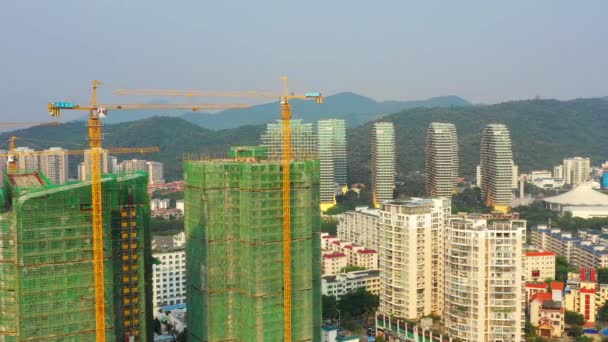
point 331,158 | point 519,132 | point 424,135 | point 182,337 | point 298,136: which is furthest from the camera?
point 519,132

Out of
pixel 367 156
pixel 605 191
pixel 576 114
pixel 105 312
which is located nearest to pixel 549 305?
pixel 105 312

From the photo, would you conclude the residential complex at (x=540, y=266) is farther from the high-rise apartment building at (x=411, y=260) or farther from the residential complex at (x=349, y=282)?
the residential complex at (x=349, y=282)

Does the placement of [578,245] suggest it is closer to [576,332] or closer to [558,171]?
[576,332]

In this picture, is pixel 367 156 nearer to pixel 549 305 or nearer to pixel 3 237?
pixel 549 305

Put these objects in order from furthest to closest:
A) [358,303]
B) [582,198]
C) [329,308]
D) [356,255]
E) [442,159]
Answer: [442,159]
[582,198]
[356,255]
[358,303]
[329,308]

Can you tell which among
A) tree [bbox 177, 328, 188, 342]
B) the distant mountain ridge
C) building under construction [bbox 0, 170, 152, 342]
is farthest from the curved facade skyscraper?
the distant mountain ridge

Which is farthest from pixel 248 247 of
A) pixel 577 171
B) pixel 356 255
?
pixel 577 171
